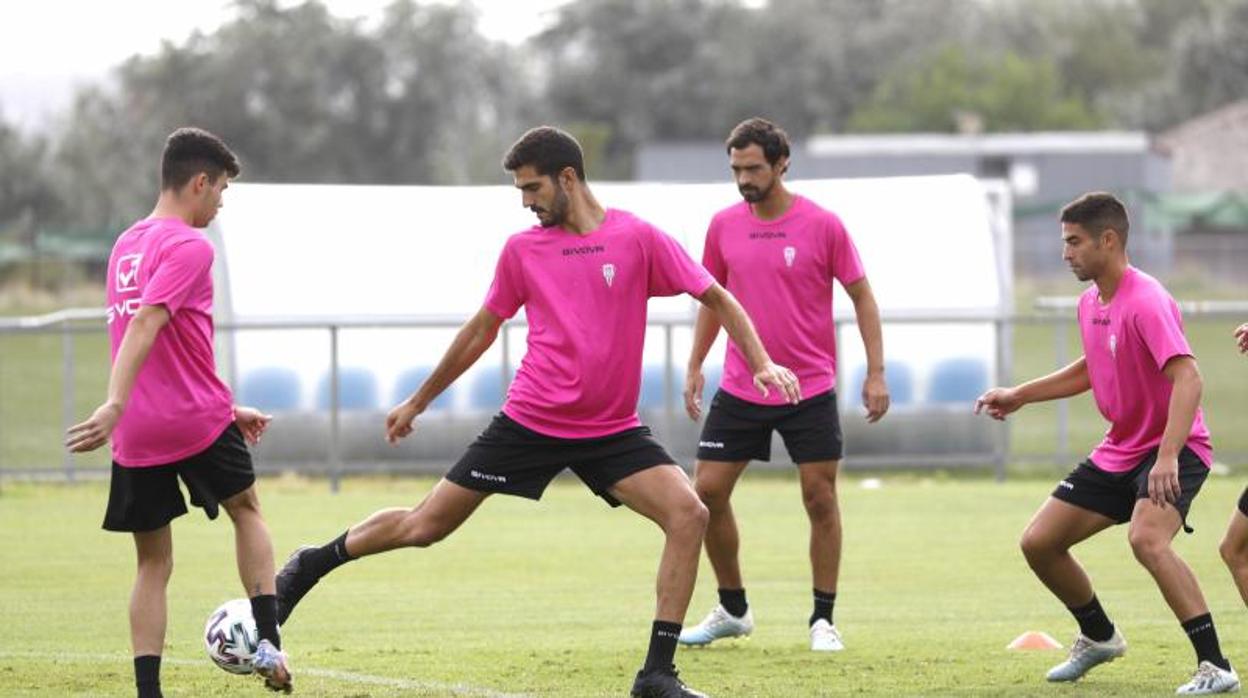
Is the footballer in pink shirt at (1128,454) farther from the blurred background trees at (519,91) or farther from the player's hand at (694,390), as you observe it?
the blurred background trees at (519,91)

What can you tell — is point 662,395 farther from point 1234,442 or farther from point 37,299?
point 37,299

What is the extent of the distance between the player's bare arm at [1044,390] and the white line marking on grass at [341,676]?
2.62 m

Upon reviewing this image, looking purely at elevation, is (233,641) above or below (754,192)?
below

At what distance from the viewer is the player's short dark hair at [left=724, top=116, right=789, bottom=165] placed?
1076 centimetres

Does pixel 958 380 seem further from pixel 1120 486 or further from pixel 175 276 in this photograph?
pixel 175 276

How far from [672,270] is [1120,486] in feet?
7.21

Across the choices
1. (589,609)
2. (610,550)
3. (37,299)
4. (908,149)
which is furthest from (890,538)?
(908,149)

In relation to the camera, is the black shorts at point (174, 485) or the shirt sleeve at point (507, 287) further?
the shirt sleeve at point (507, 287)

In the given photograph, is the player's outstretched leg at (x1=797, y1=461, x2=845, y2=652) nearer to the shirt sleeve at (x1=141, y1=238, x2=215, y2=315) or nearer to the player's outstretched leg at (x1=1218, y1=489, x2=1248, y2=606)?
the player's outstretched leg at (x1=1218, y1=489, x2=1248, y2=606)

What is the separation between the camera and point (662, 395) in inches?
893

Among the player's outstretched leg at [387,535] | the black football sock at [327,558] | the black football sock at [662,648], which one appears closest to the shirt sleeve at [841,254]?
the player's outstretched leg at [387,535]

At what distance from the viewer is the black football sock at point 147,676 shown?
8602 millimetres

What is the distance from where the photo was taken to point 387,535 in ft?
31.3

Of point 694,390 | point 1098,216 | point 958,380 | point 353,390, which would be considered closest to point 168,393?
point 694,390
